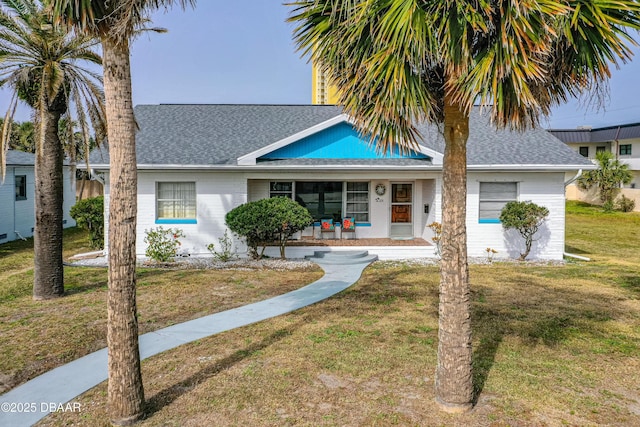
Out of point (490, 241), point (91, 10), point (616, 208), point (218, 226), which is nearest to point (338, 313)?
point (91, 10)

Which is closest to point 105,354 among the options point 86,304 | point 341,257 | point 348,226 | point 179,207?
point 86,304

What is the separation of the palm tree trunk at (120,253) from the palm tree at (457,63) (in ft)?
7.48

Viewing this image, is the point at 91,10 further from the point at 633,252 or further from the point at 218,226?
the point at 633,252

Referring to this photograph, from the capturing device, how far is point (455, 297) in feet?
17.5

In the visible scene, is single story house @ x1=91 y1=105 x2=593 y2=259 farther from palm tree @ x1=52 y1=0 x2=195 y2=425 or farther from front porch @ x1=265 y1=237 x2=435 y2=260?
palm tree @ x1=52 y1=0 x2=195 y2=425

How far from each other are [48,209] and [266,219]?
5.89 meters

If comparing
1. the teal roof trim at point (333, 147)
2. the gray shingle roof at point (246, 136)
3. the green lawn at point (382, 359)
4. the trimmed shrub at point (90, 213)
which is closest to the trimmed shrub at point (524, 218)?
the gray shingle roof at point (246, 136)

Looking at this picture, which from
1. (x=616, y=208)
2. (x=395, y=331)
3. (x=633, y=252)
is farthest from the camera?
(x=616, y=208)

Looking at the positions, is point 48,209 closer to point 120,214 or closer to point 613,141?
point 120,214

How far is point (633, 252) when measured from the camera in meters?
18.7

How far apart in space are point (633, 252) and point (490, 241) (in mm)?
6880

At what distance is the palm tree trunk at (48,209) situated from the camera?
10.1 m

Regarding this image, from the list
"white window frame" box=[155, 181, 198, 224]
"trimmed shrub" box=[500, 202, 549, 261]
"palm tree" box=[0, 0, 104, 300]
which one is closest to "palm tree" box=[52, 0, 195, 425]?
"palm tree" box=[0, 0, 104, 300]

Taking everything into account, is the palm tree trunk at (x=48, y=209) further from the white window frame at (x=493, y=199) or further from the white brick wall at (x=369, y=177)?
the white window frame at (x=493, y=199)
